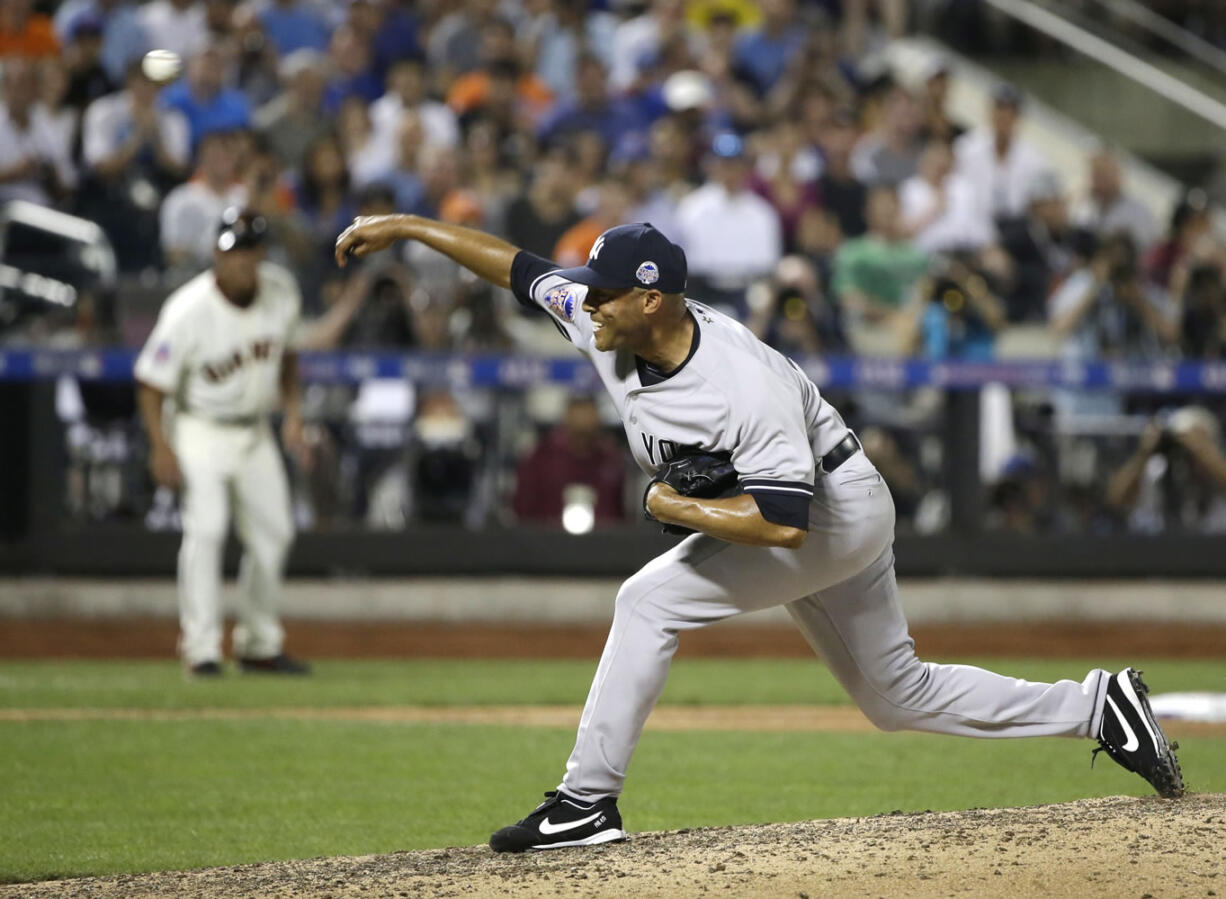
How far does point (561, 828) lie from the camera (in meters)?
4.44

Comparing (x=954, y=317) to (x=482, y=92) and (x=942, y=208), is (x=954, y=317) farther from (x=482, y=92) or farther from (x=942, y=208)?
(x=482, y=92)

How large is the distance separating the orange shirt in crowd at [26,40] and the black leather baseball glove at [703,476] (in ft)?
35.2

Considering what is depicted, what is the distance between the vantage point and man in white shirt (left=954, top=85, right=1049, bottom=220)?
43.8 ft

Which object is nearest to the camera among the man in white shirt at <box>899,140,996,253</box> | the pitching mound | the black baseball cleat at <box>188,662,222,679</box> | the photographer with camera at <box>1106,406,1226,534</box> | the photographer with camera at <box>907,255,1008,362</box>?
the pitching mound

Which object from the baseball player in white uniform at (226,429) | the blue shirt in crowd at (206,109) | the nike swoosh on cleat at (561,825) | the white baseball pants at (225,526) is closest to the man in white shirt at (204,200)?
the blue shirt in crowd at (206,109)

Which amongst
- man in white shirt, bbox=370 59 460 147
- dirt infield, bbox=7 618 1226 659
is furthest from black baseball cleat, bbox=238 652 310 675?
man in white shirt, bbox=370 59 460 147

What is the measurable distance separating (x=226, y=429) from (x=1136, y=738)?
5.35 metres

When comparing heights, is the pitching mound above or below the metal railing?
below

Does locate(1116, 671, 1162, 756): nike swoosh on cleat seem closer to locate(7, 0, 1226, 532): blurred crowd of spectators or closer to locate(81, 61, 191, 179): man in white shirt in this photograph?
locate(7, 0, 1226, 532): blurred crowd of spectators

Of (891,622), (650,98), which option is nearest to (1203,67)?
(650,98)

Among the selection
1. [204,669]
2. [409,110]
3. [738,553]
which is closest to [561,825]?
[738,553]

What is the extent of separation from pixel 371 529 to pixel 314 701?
10.5 ft

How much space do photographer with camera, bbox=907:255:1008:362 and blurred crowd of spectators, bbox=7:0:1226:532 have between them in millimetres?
21

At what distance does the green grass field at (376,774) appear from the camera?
5184 mm
